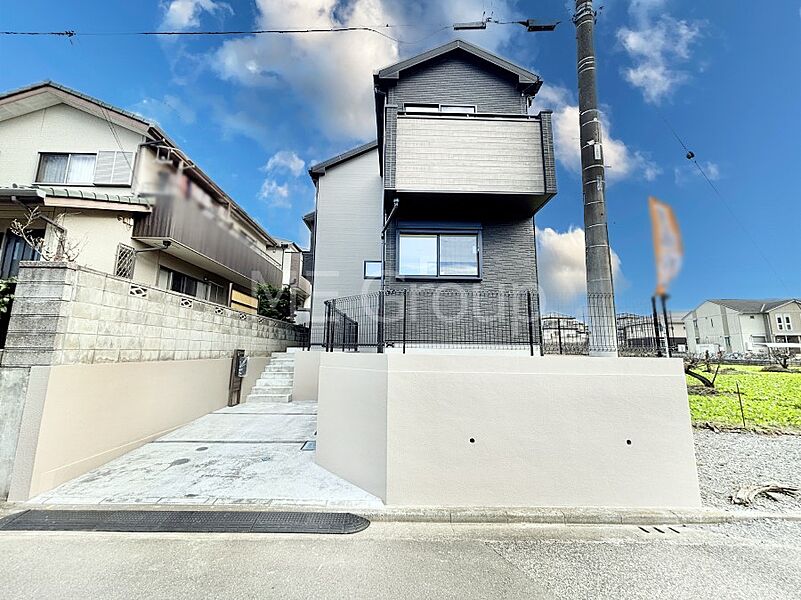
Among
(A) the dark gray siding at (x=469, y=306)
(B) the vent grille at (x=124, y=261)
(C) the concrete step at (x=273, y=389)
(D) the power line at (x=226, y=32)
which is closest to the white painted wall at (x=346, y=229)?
(C) the concrete step at (x=273, y=389)

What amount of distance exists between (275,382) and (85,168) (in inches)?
297

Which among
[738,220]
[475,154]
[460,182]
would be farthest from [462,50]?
[738,220]

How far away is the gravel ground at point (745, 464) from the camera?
436cm

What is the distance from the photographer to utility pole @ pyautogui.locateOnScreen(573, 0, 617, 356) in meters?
4.90

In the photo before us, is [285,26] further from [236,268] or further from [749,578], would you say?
[749,578]

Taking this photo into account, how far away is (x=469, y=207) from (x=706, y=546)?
6218mm

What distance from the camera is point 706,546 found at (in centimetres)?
338

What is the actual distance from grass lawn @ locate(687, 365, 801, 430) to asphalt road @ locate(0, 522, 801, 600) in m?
5.74

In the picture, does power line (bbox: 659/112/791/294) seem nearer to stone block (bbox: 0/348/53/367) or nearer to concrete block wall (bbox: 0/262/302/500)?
concrete block wall (bbox: 0/262/302/500)

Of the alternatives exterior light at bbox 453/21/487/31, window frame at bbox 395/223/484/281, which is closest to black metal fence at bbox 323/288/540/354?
window frame at bbox 395/223/484/281

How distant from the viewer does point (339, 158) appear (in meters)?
11.6

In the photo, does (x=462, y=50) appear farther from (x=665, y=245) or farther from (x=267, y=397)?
(x=267, y=397)

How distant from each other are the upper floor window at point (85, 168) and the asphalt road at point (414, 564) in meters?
8.59

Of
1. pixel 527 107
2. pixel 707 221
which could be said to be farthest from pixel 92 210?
pixel 707 221
